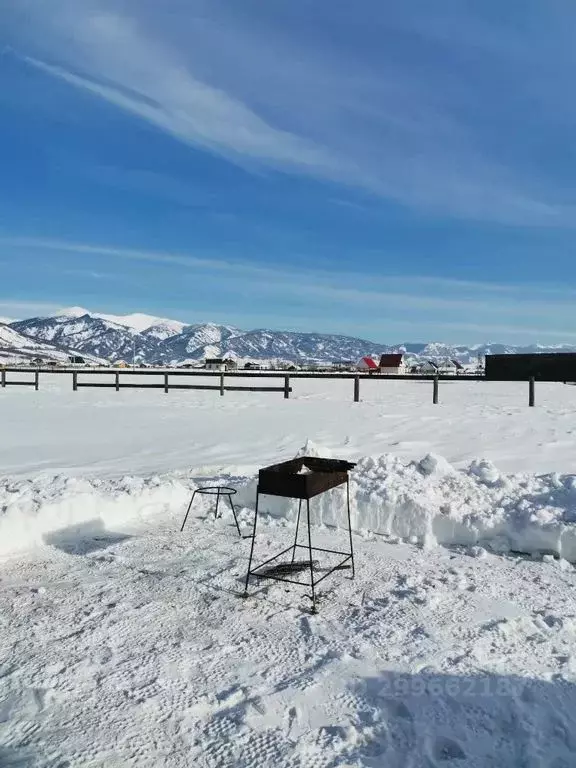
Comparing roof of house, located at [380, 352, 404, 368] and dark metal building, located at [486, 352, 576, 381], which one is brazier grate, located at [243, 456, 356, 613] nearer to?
dark metal building, located at [486, 352, 576, 381]

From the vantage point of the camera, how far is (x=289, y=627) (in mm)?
4254

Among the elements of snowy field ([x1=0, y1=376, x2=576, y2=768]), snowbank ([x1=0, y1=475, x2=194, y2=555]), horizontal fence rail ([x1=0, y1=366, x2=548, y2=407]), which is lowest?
snowy field ([x1=0, y1=376, x2=576, y2=768])

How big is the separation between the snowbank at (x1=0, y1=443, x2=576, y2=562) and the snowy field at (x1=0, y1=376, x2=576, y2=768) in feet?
0.07

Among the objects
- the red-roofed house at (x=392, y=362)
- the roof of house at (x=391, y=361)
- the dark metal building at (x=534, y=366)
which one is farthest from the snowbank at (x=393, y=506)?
the roof of house at (x=391, y=361)

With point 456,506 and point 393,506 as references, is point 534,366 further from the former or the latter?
point 393,506

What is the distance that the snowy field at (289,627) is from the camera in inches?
118

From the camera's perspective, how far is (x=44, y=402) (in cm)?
2209

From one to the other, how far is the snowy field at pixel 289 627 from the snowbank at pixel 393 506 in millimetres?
22

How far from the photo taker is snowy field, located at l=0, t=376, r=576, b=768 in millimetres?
3002

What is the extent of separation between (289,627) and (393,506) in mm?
2721

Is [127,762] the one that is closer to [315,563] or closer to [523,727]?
[523,727]

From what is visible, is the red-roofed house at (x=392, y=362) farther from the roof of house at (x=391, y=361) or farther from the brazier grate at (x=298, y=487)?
the brazier grate at (x=298, y=487)

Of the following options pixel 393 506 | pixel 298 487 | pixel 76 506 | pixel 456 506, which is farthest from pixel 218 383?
pixel 298 487

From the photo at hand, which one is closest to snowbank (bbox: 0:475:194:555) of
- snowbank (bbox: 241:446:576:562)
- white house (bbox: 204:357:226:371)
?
snowbank (bbox: 241:446:576:562)
